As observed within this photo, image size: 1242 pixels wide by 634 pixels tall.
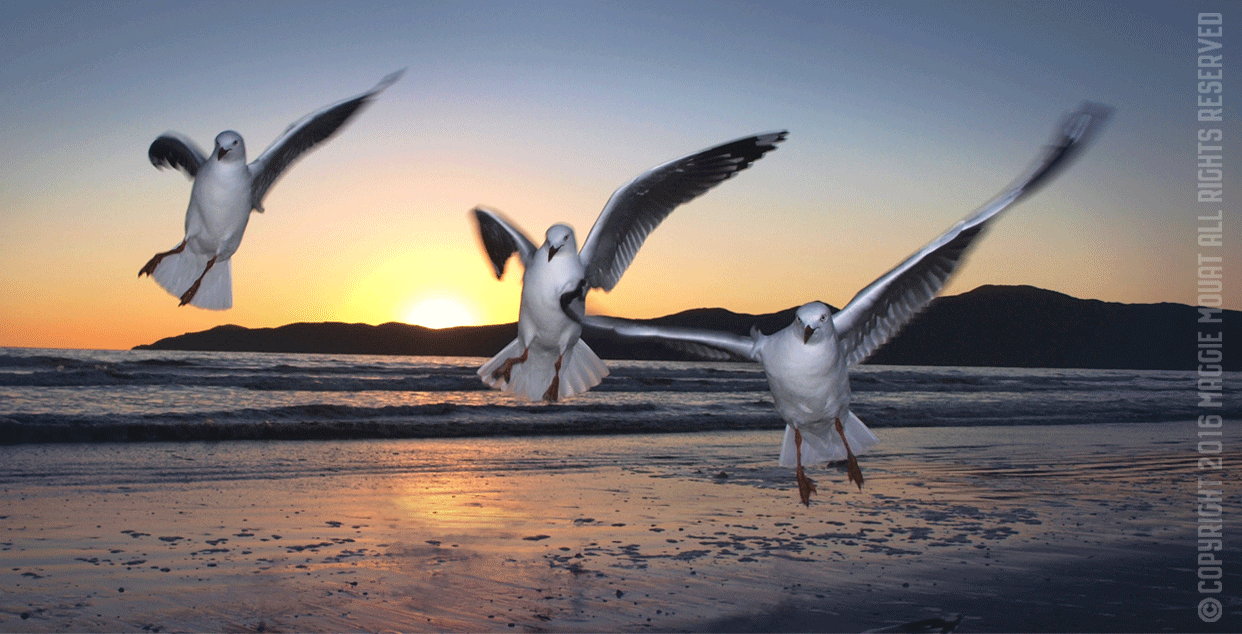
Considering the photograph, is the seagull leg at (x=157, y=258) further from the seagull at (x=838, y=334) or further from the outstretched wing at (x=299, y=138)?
the seagull at (x=838, y=334)

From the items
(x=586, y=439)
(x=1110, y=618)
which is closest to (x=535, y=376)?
(x=1110, y=618)

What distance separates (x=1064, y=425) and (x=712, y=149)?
15.9 metres

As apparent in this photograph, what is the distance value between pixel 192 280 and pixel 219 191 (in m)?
0.80

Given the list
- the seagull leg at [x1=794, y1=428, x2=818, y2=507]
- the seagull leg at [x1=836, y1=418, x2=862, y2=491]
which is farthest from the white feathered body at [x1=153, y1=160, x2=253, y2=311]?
the seagull leg at [x1=836, y1=418, x2=862, y2=491]

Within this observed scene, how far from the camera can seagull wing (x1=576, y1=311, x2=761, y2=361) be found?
520cm

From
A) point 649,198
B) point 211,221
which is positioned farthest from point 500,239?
point 211,221

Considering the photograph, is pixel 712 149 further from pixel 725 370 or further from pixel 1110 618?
pixel 725 370

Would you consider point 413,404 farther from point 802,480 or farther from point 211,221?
point 211,221

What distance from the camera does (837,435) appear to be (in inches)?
281

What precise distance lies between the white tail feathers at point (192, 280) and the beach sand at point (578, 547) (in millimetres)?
1650

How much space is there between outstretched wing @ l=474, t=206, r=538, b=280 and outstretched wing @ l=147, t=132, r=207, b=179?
6.98 ft

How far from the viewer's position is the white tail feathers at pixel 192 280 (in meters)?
5.98

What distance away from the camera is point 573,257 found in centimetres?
649

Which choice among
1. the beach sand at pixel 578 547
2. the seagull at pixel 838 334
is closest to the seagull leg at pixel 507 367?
the seagull at pixel 838 334
